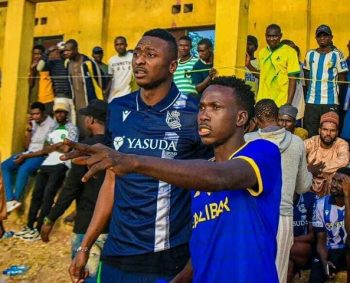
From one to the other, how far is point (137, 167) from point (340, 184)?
162 inches

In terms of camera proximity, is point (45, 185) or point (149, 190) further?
point (45, 185)

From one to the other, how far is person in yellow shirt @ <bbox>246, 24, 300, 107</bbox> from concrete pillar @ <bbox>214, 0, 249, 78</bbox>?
432 millimetres

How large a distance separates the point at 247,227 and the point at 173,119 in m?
1.05

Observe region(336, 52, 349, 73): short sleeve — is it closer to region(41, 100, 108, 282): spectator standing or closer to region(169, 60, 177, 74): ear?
region(41, 100, 108, 282): spectator standing

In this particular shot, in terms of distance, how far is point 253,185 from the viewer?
2.33 meters

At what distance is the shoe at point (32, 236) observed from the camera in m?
7.72

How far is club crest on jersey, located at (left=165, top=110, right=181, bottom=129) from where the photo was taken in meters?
3.23

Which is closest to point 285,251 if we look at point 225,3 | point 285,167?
point 285,167

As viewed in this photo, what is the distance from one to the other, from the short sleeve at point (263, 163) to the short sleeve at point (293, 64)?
17.7 feet

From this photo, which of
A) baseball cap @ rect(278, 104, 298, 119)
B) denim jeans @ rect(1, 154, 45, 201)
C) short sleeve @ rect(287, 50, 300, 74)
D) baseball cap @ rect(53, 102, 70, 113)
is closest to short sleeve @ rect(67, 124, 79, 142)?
baseball cap @ rect(53, 102, 70, 113)

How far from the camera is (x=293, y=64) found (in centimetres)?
766

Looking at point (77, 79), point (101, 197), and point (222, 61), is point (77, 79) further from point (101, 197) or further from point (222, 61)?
point (101, 197)

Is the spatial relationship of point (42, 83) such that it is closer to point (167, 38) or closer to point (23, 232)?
point (23, 232)

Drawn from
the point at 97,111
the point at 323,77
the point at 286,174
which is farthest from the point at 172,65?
the point at 323,77
